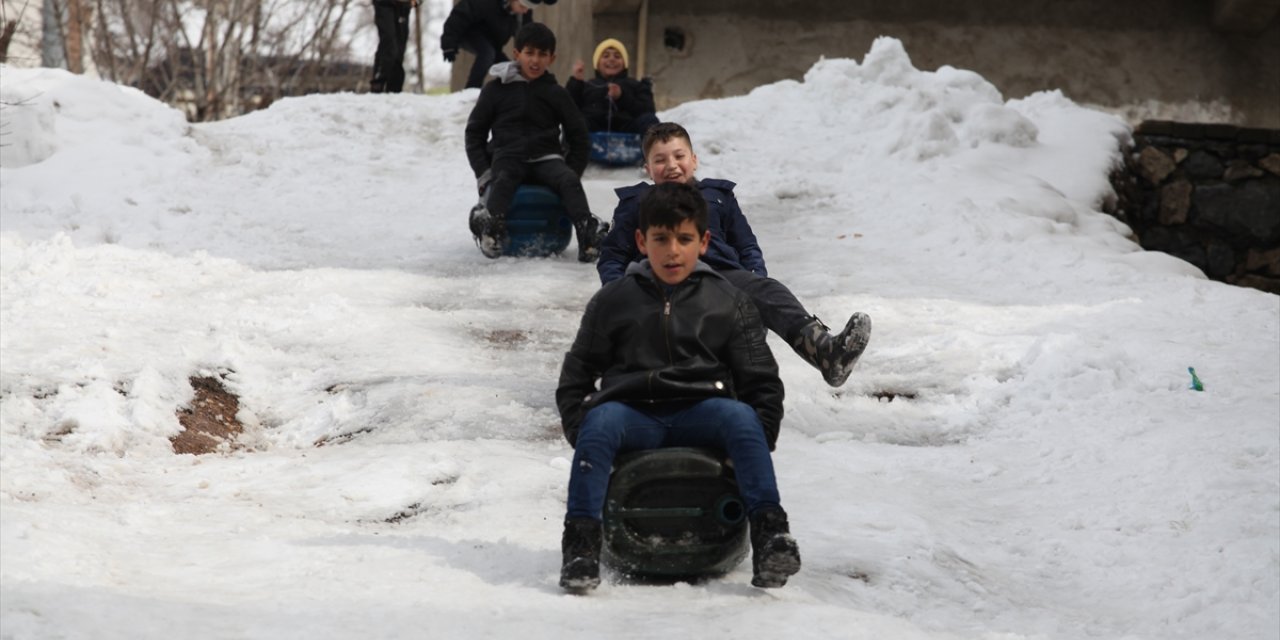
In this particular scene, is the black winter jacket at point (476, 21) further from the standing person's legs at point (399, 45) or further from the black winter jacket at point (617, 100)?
the black winter jacket at point (617, 100)

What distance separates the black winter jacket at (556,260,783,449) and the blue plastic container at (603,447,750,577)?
198 mm

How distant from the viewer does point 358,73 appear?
41.1m

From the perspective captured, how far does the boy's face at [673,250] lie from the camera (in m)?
4.44

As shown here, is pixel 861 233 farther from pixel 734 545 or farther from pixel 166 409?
pixel 734 545

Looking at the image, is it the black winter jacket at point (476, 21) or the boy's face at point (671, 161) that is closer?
the boy's face at point (671, 161)

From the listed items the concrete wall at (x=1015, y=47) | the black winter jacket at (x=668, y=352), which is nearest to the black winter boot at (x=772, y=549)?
the black winter jacket at (x=668, y=352)

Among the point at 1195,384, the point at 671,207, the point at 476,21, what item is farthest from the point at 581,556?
the point at 476,21

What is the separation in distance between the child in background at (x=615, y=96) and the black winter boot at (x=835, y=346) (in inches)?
306

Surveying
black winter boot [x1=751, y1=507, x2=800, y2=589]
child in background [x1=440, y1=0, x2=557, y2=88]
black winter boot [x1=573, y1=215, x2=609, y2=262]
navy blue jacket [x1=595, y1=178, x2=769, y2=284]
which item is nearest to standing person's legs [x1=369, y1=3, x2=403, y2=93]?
child in background [x1=440, y1=0, x2=557, y2=88]

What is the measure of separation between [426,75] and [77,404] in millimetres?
43123

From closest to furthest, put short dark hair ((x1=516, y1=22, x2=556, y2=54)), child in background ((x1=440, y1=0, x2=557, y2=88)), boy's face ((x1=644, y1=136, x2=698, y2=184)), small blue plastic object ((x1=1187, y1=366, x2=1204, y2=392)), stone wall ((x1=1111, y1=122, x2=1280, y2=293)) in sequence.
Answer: boy's face ((x1=644, y1=136, x2=698, y2=184)) → small blue plastic object ((x1=1187, y1=366, x2=1204, y2=392)) → short dark hair ((x1=516, y1=22, x2=556, y2=54)) → stone wall ((x1=1111, y1=122, x2=1280, y2=293)) → child in background ((x1=440, y1=0, x2=557, y2=88))

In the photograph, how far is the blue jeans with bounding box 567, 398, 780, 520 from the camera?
423 cm

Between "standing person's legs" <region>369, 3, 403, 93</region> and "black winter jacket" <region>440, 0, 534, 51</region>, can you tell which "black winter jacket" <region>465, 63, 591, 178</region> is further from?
"standing person's legs" <region>369, 3, 403, 93</region>


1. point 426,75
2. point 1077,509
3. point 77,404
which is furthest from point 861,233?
point 426,75
